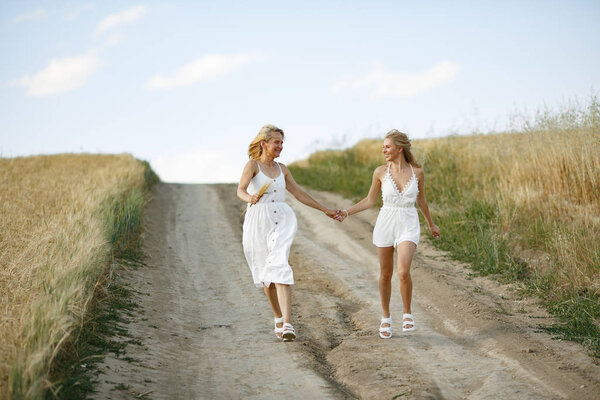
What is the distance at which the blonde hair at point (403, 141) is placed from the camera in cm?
682

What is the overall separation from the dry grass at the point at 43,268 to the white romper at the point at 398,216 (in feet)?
Result: 10.4

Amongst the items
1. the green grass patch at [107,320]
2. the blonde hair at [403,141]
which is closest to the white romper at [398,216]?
the blonde hair at [403,141]

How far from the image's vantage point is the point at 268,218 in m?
6.85

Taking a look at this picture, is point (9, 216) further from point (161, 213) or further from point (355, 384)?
point (355, 384)

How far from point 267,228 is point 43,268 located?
7.78 ft

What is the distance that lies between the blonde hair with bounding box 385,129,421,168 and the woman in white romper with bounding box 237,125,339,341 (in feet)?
3.94

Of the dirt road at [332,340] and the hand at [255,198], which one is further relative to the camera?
the hand at [255,198]

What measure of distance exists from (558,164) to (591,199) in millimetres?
971

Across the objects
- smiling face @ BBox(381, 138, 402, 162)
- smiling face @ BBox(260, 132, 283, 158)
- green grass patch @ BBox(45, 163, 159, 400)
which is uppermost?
smiling face @ BBox(260, 132, 283, 158)

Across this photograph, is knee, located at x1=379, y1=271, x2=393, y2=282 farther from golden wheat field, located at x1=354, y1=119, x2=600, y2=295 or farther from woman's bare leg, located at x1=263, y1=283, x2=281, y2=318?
golden wheat field, located at x1=354, y1=119, x2=600, y2=295

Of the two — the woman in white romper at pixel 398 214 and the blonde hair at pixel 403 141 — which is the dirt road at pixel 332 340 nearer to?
the woman in white romper at pixel 398 214

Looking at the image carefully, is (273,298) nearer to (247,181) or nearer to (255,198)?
(255,198)

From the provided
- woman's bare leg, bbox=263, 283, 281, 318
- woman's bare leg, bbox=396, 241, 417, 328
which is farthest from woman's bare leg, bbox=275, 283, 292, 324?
woman's bare leg, bbox=396, 241, 417, 328

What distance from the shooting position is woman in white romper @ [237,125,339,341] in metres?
6.75
